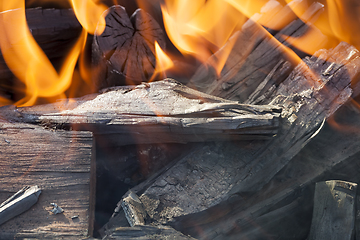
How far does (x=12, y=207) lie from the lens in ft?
5.38

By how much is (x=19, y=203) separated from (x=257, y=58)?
2531 mm

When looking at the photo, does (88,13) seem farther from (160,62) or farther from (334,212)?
(334,212)

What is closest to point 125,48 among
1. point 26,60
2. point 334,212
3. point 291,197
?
point 26,60

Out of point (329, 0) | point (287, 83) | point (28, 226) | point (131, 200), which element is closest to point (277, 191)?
point (287, 83)

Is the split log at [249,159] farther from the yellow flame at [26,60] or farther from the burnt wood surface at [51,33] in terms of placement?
the burnt wood surface at [51,33]

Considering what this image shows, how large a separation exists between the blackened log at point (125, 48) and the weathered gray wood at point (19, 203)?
142 cm

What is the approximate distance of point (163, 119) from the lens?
6.56 ft

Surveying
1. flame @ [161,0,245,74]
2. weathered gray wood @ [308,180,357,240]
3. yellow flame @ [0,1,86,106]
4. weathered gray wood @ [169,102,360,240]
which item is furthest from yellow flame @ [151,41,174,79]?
weathered gray wood @ [308,180,357,240]

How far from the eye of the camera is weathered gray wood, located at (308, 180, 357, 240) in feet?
6.06

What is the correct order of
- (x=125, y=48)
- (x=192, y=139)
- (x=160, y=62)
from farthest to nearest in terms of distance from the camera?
(x=160, y=62)
(x=125, y=48)
(x=192, y=139)

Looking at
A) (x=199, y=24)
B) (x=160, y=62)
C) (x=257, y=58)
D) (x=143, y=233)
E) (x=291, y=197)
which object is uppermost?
(x=199, y=24)

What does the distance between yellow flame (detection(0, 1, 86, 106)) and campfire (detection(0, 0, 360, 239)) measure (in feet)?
0.05

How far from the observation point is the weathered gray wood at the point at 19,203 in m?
1.63

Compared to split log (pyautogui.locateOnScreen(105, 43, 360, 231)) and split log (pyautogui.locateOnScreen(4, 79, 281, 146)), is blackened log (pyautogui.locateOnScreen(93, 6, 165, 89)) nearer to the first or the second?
split log (pyautogui.locateOnScreen(4, 79, 281, 146))
